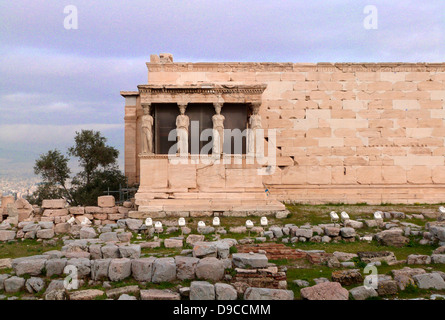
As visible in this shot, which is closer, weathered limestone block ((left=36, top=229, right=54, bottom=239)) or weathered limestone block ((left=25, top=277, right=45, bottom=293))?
weathered limestone block ((left=25, top=277, right=45, bottom=293))

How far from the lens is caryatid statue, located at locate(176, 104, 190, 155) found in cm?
1514

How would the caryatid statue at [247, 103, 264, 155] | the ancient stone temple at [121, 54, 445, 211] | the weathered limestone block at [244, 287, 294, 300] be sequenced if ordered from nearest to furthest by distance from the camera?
the weathered limestone block at [244, 287, 294, 300], the caryatid statue at [247, 103, 264, 155], the ancient stone temple at [121, 54, 445, 211]

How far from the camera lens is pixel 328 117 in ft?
56.4

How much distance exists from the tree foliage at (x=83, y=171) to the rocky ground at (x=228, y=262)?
5148 millimetres

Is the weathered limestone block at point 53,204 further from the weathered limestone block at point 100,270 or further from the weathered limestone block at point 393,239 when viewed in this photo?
the weathered limestone block at point 393,239

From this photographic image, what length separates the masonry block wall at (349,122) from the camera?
17.0 m

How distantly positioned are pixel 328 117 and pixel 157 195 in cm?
798

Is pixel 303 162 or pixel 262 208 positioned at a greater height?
pixel 303 162

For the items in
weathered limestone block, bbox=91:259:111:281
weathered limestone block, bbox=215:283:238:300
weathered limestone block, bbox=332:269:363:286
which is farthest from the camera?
weathered limestone block, bbox=91:259:111:281

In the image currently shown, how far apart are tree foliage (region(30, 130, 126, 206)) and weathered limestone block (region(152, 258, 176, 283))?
10962 mm

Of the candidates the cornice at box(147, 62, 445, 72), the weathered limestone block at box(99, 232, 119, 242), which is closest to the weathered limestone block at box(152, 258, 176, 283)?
the weathered limestone block at box(99, 232, 119, 242)

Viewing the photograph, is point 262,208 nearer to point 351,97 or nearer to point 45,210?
point 351,97

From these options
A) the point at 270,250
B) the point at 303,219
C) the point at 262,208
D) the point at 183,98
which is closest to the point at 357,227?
the point at 303,219

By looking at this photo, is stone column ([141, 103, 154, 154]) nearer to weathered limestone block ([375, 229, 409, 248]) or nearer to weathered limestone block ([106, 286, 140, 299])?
weathered limestone block ([106, 286, 140, 299])
